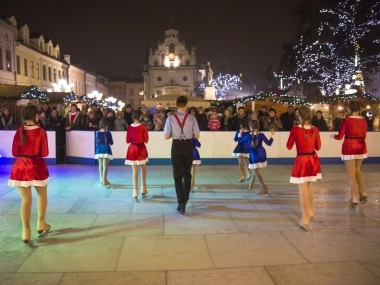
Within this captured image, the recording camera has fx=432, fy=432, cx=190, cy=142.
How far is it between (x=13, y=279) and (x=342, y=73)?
31.7 metres

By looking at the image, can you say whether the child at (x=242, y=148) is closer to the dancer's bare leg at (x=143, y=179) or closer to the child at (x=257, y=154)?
the child at (x=257, y=154)

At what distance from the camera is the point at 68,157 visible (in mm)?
14445

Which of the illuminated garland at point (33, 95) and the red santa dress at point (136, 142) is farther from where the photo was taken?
the illuminated garland at point (33, 95)

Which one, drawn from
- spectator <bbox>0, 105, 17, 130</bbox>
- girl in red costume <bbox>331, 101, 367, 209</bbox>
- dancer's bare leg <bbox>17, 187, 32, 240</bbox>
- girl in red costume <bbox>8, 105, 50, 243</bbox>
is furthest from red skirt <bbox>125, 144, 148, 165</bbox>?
spectator <bbox>0, 105, 17, 130</bbox>

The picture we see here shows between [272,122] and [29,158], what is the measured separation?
9.44 meters

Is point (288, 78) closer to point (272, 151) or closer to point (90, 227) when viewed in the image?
point (272, 151)

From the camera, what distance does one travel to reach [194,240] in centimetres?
572

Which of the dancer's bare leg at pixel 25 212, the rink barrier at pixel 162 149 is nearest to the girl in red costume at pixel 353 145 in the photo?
the dancer's bare leg at pixel 25 212

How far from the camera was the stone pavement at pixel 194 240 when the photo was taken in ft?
14.9

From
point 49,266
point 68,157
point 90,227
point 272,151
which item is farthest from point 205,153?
point 49,266

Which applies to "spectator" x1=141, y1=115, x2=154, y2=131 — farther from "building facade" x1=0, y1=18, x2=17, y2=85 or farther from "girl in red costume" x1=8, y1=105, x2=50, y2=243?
"building facade" x1=0, y1=18, x2=17, y2=85

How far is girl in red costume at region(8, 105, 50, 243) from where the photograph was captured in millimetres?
5699

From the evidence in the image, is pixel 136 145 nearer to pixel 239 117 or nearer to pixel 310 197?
pixel 310 197

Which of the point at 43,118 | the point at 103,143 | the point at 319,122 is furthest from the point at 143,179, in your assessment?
the point at 319,122
